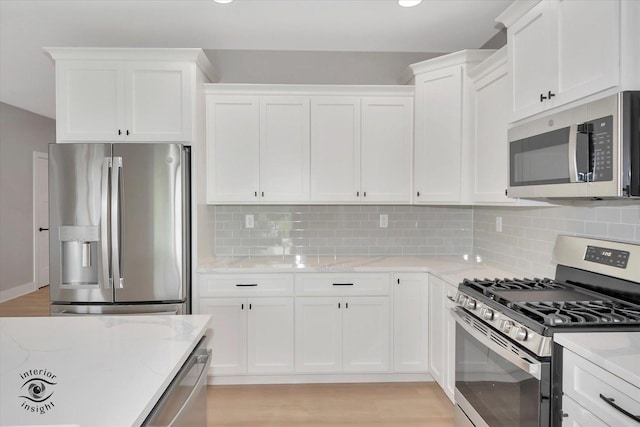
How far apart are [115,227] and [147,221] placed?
0.22 metres

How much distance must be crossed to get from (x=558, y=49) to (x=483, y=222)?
6.03ft

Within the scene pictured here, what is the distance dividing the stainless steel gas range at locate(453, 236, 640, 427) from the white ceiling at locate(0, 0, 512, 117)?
180cm

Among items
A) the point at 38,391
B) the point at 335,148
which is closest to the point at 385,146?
the point at 335,148

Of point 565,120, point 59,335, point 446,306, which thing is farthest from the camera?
point 446,306

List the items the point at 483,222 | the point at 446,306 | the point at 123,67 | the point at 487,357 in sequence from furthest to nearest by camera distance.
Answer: the point at 483,222 < the point at 123,67 < the point at 446,306 < the point at 487,357

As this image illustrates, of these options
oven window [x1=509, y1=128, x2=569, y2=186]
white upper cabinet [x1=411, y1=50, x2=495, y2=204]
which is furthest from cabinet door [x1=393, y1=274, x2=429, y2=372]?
oven window [x1=509, y1=128, x2=569, y2=186]

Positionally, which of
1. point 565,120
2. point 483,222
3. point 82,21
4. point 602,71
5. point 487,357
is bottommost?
point 487,357

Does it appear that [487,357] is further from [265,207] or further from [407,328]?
[265,207]

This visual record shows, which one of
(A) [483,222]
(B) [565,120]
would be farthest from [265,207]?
(B) [565,120]

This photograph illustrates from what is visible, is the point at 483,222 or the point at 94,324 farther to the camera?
the point at 483,222

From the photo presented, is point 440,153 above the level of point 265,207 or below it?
above

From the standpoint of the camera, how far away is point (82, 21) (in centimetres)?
303

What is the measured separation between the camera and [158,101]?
3.12m

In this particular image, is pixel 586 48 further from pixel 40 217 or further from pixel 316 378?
pixel 40 217
